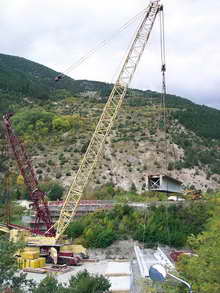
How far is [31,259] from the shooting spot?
27.2 m

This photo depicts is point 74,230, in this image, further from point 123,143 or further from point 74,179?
point 123,143

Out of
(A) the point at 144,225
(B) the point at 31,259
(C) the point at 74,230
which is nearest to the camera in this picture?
(B) the point at 31,259

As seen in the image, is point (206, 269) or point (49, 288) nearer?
point (206, 269)

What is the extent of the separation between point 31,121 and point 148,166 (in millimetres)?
19856

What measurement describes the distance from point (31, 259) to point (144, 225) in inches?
361

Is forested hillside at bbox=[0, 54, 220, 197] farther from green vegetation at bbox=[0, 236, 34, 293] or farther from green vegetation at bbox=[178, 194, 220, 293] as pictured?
green vegetation at bbox=[178, 194, 220, 293]

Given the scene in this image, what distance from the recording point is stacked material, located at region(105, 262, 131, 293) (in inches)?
A: 637

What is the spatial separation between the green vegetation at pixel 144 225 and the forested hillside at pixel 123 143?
10454 mm

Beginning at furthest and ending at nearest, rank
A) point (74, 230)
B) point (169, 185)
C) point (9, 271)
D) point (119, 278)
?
1. point (169, 185)
2. point (74, 230)
3. point (119, 278)
4. point (9, 271)

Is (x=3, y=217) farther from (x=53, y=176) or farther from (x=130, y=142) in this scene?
(x=130, y=142)

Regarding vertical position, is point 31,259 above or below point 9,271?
below

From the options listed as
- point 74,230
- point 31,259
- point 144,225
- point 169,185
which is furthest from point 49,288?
point 169,185

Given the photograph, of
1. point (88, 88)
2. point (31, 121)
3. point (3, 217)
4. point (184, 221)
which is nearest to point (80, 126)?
point (31, 121)

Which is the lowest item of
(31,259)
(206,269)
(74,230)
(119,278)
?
(31,259)
